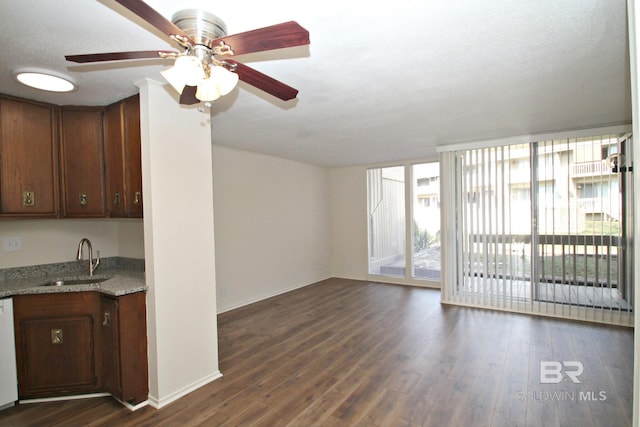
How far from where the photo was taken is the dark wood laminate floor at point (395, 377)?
7.14 feet

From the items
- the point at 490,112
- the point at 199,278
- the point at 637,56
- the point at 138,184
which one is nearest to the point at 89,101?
the point at 138,184

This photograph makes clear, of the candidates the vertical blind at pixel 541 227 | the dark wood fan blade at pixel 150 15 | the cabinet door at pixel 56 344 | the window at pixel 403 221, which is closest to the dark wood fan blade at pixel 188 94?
the dark wood fan blade at pixel 150 15

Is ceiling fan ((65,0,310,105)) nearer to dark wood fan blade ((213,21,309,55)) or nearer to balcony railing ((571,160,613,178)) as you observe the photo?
dark wood fan blade ((213,21,309,55))

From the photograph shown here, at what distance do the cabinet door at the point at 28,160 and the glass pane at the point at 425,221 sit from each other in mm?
5058

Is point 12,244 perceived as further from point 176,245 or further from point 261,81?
point 261,81

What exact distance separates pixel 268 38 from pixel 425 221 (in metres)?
5.22

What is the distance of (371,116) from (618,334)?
11.7ft

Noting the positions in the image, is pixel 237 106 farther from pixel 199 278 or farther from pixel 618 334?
pixel 618 334

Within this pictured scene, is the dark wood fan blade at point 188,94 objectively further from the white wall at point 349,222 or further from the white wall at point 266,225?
the white wall at point 349,222

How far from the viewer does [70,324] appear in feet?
7.90

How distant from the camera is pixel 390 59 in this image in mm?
2016

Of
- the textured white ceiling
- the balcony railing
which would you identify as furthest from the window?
the textured white ceiling

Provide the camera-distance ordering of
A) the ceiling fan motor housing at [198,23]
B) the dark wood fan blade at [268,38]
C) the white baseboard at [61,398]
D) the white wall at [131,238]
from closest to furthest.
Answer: the dark wood fan blade at [268,38] < the ceiling fan motor housing at [198,23] < the white baseboard at [61,398] < the white wall at [131,238]

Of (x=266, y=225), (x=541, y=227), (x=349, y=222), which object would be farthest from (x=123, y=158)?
(x=541, y=227)
